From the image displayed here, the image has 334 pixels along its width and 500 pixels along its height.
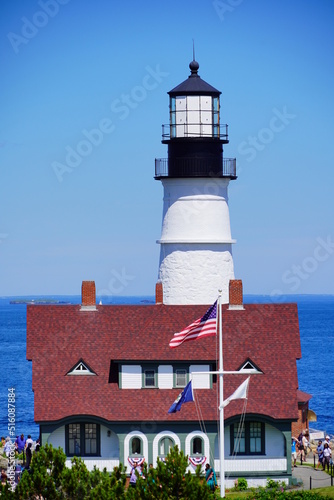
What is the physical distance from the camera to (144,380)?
4147cm

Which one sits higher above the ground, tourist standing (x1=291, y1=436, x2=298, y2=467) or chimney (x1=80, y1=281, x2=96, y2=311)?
chimney (x1=80, y1=281, x2=96, y2=311)

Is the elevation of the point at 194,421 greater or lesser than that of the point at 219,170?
lesser

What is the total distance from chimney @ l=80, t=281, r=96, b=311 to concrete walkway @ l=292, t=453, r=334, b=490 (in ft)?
32.5

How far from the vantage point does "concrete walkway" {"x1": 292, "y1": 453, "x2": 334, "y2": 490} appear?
3944cm

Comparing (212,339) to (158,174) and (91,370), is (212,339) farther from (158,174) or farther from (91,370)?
(158,174)

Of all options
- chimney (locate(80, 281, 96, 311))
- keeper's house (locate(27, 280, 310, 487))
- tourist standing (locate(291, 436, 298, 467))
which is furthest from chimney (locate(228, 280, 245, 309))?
tourist standing (locate(291, 436, 298, 467))

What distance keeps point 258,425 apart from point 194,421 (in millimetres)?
2397

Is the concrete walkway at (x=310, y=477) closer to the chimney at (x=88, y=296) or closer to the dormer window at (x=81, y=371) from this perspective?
the dormer window at (x=81, y=371)

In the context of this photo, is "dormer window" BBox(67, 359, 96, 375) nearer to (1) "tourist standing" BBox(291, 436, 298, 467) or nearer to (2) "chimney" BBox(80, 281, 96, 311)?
(2) "chimney" BBox(80, 281, 96, 311)

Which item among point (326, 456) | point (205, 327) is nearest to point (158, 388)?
point (326, 456)

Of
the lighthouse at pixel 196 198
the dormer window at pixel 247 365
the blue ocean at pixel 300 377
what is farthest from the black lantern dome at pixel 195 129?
the blue ocean at pixel 300 377

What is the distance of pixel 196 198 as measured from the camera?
4894 cm

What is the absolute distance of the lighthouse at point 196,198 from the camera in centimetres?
4869

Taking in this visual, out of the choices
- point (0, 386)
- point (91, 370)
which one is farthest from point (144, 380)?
point (0, 386)
